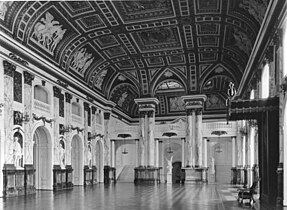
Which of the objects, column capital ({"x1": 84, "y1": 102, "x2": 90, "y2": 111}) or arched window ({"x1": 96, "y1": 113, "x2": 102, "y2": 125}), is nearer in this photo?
column capital ({"x1": 84, "y1": 102, "x2": 90, "y2": 111})

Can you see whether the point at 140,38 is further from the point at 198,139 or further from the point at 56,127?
the point at 198,139

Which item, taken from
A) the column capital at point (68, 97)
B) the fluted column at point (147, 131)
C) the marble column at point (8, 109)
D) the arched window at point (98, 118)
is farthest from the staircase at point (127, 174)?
the marble column at point (8, 109)

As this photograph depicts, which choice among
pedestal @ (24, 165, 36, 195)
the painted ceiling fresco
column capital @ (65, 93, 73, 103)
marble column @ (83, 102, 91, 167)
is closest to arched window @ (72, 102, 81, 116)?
marble column @ (83, 102, 91, 167)

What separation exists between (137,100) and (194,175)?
6822mm

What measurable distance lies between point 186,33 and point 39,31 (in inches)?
310

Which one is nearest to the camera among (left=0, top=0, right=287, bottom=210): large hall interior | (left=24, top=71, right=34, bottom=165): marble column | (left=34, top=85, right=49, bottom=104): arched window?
(left=0, top=0, right=287, bottom=210): large hall interior

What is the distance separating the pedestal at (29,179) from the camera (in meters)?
17.2

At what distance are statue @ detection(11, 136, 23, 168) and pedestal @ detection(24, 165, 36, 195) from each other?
63cm

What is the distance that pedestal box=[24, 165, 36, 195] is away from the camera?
679 inches

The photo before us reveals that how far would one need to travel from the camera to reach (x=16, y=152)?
1658 cm

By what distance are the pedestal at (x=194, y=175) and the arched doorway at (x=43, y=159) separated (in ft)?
34.7

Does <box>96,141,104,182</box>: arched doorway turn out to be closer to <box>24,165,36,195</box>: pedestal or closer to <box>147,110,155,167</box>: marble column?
<box>147,110,155,167</box>: marble column

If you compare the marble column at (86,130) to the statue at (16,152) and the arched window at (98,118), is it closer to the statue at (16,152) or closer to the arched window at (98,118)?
the arched window at (98,118)

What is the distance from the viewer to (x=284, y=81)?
1162cm
